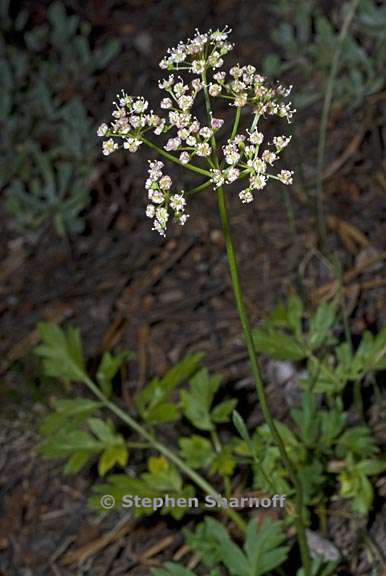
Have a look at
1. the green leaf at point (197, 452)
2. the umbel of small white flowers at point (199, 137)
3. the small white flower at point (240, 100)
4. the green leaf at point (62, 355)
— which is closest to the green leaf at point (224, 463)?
the green leaf at point (197, 452)

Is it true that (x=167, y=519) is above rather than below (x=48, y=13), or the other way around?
below

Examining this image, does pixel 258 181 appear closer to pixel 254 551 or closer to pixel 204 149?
pixel 204 149

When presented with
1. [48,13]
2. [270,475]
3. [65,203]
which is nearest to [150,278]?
[65,203]

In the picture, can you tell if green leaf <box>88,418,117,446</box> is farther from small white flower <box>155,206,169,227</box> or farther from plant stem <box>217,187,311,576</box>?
small white flower <box>155,206,169,227</box>

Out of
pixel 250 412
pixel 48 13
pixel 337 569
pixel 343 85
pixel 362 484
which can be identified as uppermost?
pixel 48 13

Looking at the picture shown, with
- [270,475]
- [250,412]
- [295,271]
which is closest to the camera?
[270,475]

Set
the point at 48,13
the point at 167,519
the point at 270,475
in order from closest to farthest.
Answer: the point at 270,475, the point at 167,519, the point at 48,13

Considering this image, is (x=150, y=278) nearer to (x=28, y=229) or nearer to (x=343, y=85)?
(x=28, y=229)
